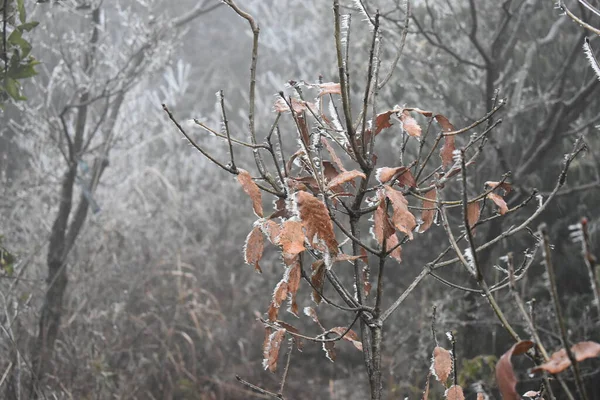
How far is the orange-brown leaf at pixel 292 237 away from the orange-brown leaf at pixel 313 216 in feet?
0.05

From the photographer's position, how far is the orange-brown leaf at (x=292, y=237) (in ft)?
2.95

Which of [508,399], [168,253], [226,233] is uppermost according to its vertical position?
[226,233]

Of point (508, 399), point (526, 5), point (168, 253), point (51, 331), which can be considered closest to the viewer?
point (508, 399)

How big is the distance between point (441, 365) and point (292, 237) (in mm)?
389

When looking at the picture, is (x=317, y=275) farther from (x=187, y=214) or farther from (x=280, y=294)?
(x=187, y=214)

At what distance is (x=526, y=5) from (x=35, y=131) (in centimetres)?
268

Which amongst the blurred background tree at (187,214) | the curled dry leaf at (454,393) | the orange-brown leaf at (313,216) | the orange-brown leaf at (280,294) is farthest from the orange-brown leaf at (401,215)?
the blurred background tree at (187,214)

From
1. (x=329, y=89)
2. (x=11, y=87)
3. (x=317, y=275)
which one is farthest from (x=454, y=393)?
(x=11, y=87)

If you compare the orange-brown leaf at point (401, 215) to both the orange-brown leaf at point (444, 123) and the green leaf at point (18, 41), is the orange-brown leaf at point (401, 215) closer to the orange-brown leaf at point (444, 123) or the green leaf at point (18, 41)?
the orange-brown leaf at point (444, 123)

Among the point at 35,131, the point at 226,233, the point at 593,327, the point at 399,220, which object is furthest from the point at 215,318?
the point at 399,220

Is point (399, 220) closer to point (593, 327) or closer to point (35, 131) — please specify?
point (593, 327)

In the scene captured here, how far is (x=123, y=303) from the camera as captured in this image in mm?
3328

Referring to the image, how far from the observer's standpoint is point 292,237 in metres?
0.91

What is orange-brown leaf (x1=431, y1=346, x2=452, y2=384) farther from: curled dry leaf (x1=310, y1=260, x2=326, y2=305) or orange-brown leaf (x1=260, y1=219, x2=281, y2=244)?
orange-brown leaf (x1=260, y1=219, x2=281, y2=244)
